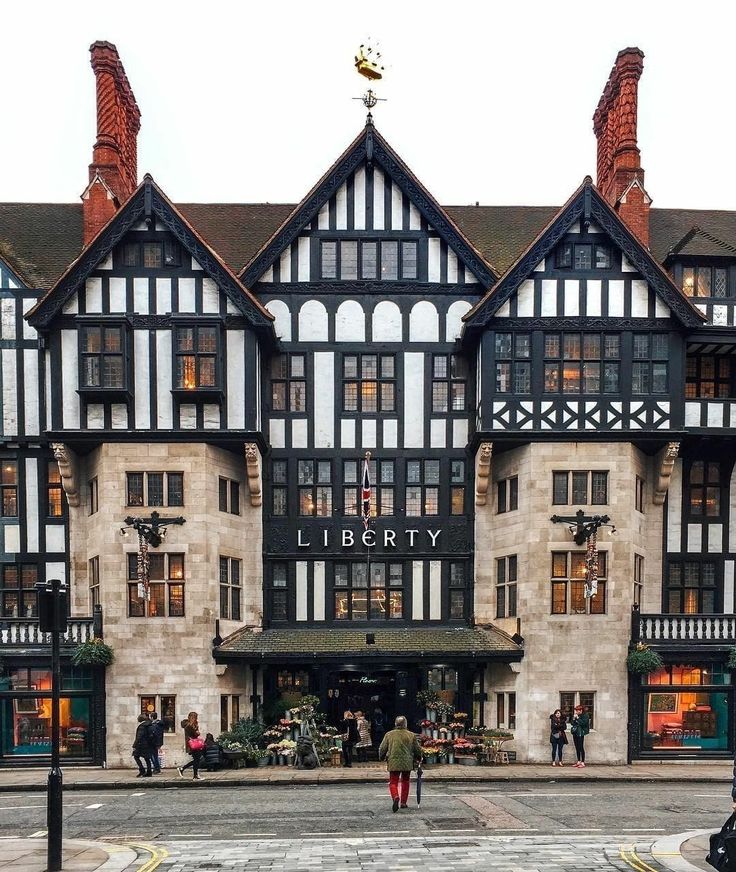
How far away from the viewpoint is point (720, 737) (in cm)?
2562

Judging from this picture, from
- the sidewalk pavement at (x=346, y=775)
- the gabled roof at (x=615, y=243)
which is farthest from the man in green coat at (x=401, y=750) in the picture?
the gabled roof at (x=615, y=243)

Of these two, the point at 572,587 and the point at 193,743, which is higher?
the point at 572,587

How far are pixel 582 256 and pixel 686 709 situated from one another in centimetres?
1564

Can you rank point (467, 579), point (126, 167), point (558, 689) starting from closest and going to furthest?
point (558, 689), point (467, 579), point (126, 167)

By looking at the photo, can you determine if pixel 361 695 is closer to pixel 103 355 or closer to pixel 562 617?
pixel 562 617

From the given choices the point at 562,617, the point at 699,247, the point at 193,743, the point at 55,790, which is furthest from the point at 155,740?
the point at 699,247

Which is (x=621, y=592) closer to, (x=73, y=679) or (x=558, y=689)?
(x=558, y=689)

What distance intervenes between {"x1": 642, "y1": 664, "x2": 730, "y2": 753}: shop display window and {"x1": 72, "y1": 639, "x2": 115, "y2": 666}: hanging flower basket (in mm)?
17495

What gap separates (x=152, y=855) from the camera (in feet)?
42.2

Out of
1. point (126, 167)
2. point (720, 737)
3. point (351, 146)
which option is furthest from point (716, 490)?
point (126, 167)

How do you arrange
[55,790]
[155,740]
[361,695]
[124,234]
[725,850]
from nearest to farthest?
[725,850], [55,790], [155,740], [124,234], [361,695]

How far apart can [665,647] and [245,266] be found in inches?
764

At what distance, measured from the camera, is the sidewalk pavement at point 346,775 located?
842 inches

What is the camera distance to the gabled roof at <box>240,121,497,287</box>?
87.7 ft
